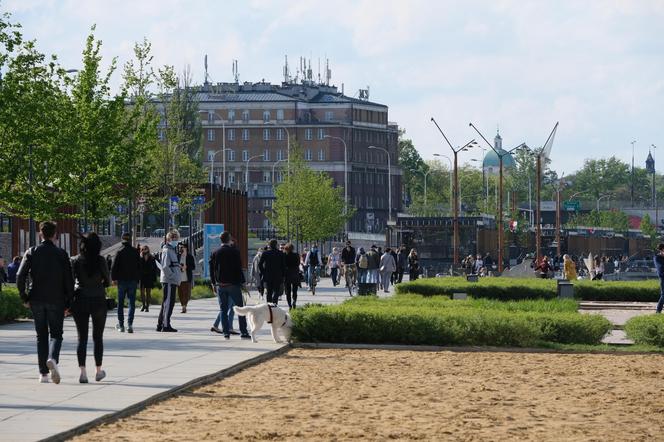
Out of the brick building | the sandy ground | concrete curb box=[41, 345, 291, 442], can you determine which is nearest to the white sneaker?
concrete curb box=[41, 345, 291, 442]

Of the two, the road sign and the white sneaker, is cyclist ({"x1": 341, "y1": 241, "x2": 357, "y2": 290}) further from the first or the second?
the white sneaker

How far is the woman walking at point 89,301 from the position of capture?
16953 mm

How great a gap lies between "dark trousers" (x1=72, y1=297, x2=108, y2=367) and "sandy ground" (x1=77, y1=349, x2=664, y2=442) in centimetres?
123

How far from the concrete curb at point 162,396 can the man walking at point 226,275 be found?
92.2 inches

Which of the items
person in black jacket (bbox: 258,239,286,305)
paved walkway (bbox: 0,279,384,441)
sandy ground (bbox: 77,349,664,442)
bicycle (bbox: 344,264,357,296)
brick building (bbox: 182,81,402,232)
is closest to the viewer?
sandy ground (bbox: 77,349,664,442)

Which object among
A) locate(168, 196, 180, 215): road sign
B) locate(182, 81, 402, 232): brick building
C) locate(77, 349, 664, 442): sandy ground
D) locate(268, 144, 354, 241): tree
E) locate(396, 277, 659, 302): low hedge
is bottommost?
locate(77, 349, 664, 442): sandy ground

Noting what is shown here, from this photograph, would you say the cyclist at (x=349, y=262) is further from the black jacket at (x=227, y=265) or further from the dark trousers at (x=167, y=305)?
the black jacket at (x=227, y=265)

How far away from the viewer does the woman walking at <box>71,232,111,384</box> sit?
17.0 meters

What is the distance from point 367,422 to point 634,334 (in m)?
12.3

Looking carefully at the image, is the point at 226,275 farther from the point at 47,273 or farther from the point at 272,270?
the point at 47,273

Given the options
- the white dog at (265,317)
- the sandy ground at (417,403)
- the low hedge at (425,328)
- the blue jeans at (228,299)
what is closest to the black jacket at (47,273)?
the sandy ground at (417,403)

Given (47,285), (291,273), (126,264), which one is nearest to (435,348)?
(126,264)

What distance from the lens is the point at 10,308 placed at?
2994 centimetres

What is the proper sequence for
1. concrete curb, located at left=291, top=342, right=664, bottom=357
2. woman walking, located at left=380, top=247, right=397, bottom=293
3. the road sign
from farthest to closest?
woman walking, located at left=380, top=247, right=397, bottom=293 < the road sign < concrete curb, located at left=291, top=342, right=664, bottom=357
